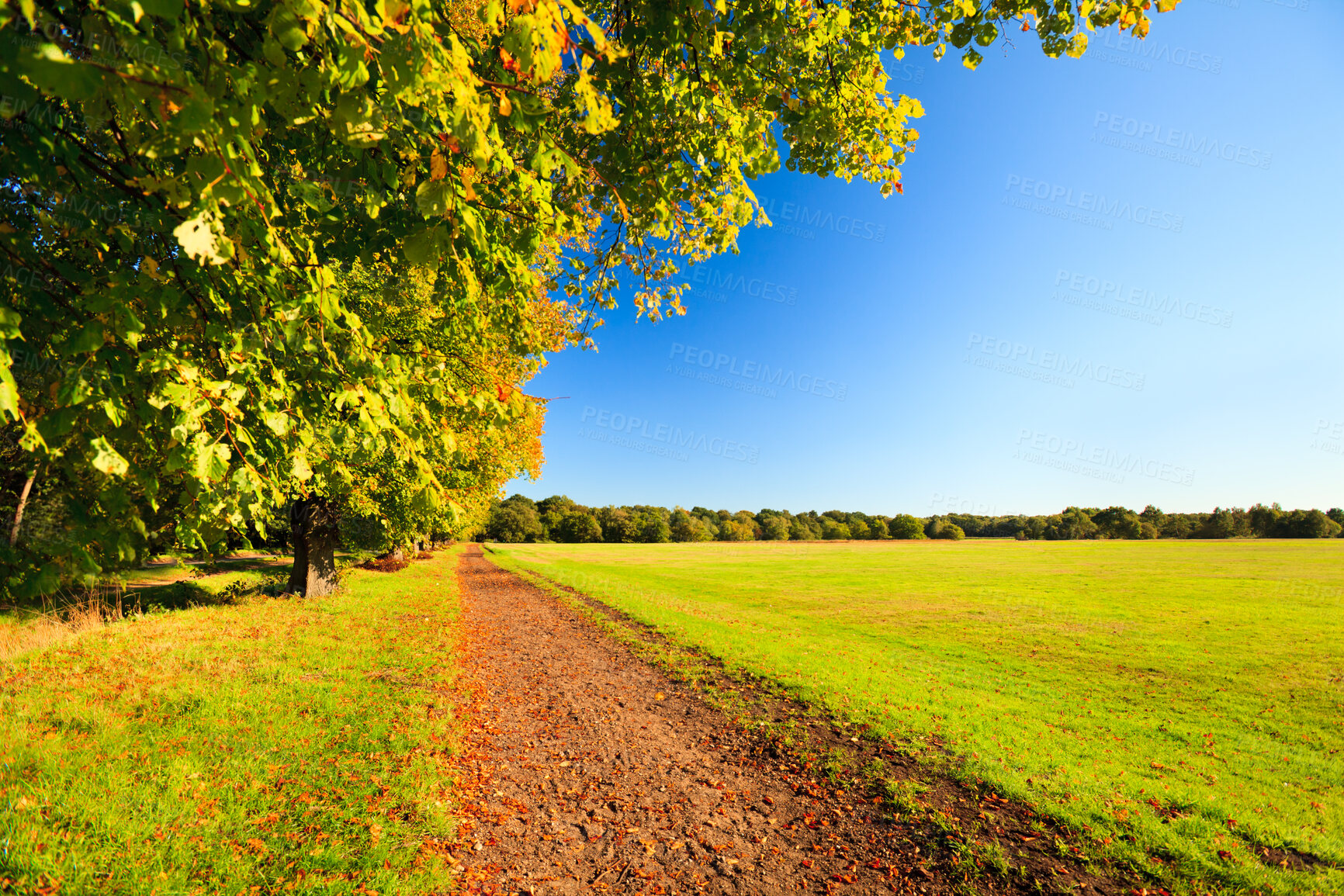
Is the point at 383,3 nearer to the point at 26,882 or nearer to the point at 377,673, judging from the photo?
the point at 26,882

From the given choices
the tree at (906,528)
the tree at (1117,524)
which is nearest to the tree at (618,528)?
the tree at (906,528)

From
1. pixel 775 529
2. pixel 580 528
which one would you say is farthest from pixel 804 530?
pixel 580 528

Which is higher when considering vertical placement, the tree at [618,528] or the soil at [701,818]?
the soil at [701,818]

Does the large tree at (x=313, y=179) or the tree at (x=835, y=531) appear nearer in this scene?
the large tree at (x=313, y=179)

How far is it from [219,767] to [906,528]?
406 feet

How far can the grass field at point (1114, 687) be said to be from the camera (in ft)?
18.2

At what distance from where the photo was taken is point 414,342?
620 centimetres

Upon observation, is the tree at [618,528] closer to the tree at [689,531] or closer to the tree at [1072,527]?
the tree at [689,531]

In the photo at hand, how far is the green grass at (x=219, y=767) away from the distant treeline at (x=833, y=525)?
96.1 metres

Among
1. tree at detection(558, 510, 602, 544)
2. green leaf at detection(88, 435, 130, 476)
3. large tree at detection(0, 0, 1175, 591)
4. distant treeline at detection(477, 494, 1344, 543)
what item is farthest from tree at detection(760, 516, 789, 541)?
green leaf at detection(88, 435, 130, 476)

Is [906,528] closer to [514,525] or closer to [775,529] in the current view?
[775,529]

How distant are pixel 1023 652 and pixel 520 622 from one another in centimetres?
1651

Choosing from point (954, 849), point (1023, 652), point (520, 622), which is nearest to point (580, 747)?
point (954, 849)

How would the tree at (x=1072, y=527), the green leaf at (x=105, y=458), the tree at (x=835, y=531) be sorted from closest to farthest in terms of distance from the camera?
the green leaf at (x=105, y=458) → the tree at (x=1072, y=527) → the tree at (x=835, y=531)
